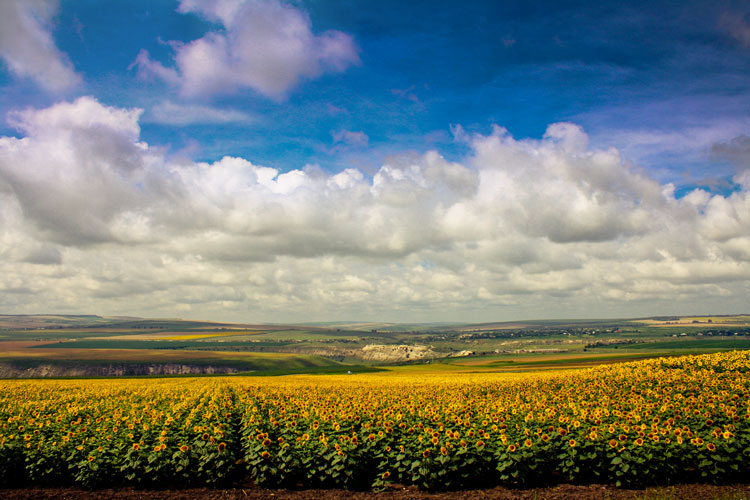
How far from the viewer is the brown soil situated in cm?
1253

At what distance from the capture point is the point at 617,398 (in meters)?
21.0

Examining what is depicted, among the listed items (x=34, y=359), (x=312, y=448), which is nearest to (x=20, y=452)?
(x=312, y=448)

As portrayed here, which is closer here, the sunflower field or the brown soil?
the brown soil

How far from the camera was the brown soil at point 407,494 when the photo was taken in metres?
12.5

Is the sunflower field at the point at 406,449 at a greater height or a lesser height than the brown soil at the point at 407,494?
greater

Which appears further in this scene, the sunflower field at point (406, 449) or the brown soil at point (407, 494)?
the sunflower field at point (406, 449)

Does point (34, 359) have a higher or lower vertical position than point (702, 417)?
lower

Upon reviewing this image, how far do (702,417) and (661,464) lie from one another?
12.4 ft

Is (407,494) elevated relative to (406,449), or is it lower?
lower

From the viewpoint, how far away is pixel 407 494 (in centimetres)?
1348

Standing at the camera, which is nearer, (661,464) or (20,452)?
(661,464)

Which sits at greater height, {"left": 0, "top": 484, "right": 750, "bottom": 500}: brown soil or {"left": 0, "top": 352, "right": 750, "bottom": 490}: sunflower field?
{"left": 0, "top": 352, "right": 750, "bottom": 490}: sunflower field

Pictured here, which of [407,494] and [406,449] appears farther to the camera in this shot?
[406,449]

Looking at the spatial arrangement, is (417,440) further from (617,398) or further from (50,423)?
(50,423)
